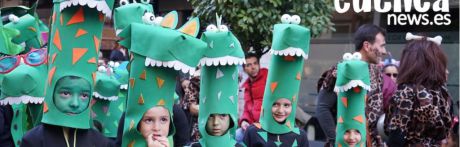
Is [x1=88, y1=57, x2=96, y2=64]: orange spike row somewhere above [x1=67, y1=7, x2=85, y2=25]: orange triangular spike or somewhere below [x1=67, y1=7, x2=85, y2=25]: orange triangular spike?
below

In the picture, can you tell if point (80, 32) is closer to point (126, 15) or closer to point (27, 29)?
point (126, 15)

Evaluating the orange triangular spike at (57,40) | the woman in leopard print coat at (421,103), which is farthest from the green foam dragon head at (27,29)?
the woman in leopard print coat at (421,103)

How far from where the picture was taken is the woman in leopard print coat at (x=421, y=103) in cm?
443

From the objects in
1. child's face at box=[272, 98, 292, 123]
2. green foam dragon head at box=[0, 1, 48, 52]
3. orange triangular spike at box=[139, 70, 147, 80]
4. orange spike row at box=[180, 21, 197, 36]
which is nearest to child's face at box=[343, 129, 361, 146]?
child's face at box=[272, 98, 292, 123]

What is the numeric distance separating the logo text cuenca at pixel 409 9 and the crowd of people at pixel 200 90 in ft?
12.0

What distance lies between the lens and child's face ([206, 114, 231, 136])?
4.38 m

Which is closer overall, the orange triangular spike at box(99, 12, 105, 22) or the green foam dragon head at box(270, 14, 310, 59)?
the orange triangular spike at box(99, 12, 105, 22)

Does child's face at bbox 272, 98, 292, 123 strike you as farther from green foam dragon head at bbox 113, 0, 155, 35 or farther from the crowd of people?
green foam dragon head at bbox 113, 0, 155, 35

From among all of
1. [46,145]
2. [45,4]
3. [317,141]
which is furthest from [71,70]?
[45,4]

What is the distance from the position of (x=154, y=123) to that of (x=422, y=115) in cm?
156

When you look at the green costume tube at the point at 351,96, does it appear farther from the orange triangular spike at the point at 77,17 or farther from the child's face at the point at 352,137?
the orange triangular spike at the point at 77,17

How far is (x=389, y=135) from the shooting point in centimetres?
457

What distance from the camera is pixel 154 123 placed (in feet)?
13.1

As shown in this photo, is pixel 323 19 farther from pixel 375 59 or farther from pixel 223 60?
pixel 223 60
